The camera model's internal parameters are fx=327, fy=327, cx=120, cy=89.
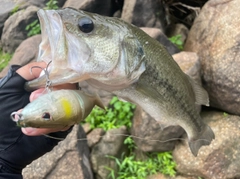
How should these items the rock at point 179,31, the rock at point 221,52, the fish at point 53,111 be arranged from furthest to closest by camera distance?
the rock at point 179,31 → the rock at point 221,52 → the fish at point 53,111

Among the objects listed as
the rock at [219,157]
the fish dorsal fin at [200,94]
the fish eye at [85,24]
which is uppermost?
the fish eye at [85,24]

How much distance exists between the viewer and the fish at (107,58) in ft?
4.34

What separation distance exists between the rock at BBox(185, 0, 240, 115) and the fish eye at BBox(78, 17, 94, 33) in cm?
246

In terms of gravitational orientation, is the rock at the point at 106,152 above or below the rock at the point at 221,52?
below

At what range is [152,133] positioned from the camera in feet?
12.1

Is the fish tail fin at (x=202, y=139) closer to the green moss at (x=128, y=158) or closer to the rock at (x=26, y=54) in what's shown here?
the green moss at (x=128, y=158)

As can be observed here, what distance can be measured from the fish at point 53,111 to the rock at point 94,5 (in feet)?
13.7

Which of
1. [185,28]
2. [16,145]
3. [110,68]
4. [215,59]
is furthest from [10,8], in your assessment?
[110,68]

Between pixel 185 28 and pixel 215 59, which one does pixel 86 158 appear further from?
pixel 185 28

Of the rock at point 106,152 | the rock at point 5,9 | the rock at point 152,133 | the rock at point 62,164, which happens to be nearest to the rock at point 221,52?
the rock at point 152,133

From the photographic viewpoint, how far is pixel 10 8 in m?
6.50

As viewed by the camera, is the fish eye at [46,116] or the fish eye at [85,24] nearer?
the fish eye at [46,116]

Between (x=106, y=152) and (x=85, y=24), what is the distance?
8.78 feet

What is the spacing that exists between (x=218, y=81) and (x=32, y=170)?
7.41 ft
